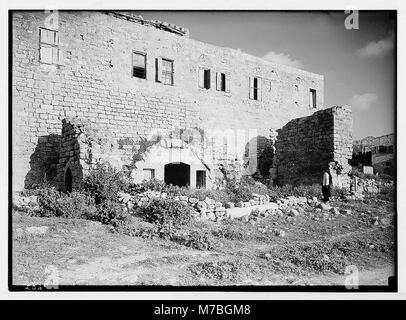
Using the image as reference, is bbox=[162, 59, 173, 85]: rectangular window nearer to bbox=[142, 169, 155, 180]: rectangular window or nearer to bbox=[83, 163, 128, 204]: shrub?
bbox=[142, 169, 155, 180]: rectangular window

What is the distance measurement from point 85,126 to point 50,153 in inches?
50.3

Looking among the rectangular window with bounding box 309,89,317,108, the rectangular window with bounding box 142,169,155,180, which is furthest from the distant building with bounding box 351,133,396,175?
the rectangular window with bounding box 142,169,155,180

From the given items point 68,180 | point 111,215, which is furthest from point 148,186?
point 68,180

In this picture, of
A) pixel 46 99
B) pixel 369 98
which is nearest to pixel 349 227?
pixel 369 98

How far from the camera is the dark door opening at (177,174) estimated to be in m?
8.08

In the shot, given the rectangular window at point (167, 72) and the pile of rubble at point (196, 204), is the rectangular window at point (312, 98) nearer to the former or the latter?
the rectangular window at point (167, 72)

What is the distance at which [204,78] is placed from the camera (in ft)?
36.2

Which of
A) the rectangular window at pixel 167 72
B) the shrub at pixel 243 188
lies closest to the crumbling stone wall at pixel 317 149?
the shrub at pixel 243 188

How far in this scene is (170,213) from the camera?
6.72m

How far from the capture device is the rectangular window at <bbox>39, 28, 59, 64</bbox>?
7.94 meters

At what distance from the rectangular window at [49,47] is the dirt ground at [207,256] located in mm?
4245

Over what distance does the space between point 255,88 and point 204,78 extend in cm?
225
